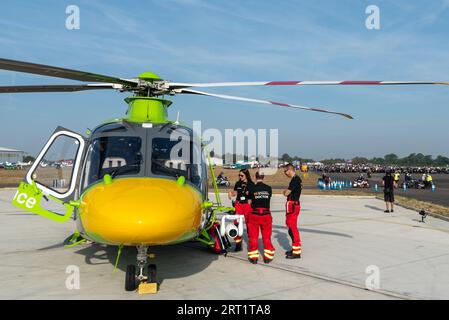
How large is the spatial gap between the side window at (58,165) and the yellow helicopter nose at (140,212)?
4.94ft

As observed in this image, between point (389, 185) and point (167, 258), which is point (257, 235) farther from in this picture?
point (389, 185)

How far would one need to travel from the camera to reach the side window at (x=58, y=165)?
641cm

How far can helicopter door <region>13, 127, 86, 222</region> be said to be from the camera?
627cm

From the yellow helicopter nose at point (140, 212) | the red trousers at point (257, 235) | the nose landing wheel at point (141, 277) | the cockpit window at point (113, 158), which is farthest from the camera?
the red trousers at point (257, 235)

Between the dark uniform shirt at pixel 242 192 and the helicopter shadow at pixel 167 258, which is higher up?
the dark uniform shirt at pixel 242 192

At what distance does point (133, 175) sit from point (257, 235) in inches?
109

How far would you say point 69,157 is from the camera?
6.59 meters

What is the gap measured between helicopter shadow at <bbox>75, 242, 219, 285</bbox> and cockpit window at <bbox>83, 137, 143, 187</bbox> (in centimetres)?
165

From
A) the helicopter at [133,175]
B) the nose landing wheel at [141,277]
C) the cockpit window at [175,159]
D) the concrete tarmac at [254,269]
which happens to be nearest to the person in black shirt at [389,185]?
the concrete tarmac at [254,269]

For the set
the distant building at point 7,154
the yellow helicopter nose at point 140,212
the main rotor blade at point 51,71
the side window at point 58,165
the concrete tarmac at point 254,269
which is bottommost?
the concrete tarmac at point 254,269

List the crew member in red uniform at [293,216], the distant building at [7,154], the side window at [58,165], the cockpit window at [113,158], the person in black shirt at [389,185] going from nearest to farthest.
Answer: the cockpit window at [113,158] → the side window at [58,165] → the crew member in red uniform at [293,216] → the person in black shirt at [389,185] → the distant building at [7,154]

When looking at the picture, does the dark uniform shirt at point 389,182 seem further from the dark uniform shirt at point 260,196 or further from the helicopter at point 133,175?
the dark uniform shirt at point 260,196
